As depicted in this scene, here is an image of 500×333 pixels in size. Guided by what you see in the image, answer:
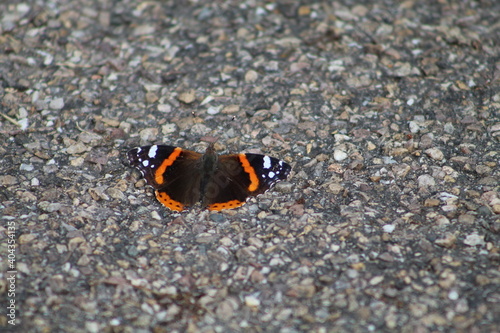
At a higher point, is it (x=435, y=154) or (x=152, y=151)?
(x=435, y=154)

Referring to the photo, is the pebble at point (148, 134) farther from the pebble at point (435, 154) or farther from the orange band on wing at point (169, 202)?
the pebble at point (435, 154)

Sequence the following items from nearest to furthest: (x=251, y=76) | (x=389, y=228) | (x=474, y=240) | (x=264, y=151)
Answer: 1. (x=474, y=240)
2. (x=389, y=228)
3. (x=264, y=151)
4. (x=251, y=76)

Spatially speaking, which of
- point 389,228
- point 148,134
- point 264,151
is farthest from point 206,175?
point 389,228

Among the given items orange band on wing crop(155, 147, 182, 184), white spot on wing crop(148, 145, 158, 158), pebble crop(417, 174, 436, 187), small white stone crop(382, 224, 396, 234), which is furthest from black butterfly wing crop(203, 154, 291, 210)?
pebble crop(417, 174, 436, 187)

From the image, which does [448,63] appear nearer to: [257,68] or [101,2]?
[257,68]

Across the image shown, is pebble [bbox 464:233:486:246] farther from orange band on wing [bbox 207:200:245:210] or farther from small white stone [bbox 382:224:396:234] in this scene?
orange band on wing [bbox 207:200:245:210]

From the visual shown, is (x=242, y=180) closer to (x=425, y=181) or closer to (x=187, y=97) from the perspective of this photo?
(x=187, y=97)

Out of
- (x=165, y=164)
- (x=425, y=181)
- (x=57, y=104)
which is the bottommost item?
(x=57, y=104)
